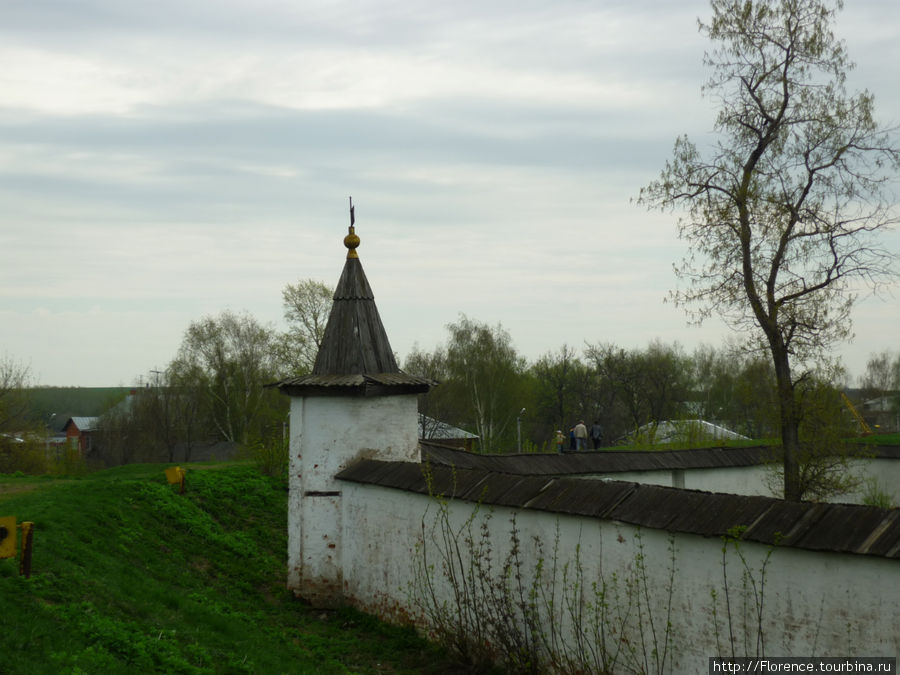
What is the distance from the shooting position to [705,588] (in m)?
6.96

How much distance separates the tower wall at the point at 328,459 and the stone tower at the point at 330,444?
15 millimetres

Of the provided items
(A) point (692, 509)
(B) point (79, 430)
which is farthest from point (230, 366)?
(A) point (692, 509)

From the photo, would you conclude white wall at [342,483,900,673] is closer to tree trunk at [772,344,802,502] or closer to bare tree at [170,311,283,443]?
tree trunk at [772,344,802,502]

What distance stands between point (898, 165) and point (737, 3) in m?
5.24

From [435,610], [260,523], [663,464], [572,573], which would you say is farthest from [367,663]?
[663,464]

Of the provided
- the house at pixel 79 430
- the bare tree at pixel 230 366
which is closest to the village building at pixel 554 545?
the bare tree at pixel 230 366

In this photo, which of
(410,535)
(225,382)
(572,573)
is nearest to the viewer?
(572,573)

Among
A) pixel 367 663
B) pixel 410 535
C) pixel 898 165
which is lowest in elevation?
pixel 367 663

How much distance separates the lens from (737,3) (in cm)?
1942

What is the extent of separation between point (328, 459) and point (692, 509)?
7231 millimetres

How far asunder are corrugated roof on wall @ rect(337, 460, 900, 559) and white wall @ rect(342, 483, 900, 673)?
0.43ft

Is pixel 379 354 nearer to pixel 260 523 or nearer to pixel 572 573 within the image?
pixel 260 523

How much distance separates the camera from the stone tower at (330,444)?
13.1 m

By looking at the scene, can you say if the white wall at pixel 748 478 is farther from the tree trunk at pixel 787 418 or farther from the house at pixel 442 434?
the house at pixel 442 434
